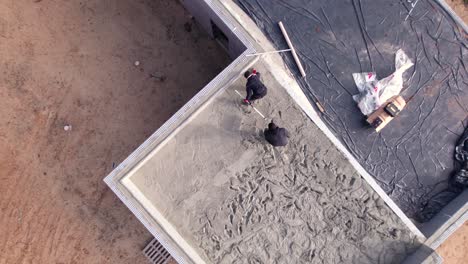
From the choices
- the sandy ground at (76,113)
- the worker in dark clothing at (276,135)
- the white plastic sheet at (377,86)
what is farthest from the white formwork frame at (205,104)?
the sandy ground at (76,113)

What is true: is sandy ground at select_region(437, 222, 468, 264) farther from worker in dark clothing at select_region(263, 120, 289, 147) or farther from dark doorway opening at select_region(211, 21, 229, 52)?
dark doorway opening at select_region(211, 21, 229, 52)

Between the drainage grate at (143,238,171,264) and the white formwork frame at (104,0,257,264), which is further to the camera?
the drainage grate at (143,238,171,264)

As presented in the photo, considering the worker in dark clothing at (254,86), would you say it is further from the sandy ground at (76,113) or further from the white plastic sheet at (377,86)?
the sandy ground at (76,113)

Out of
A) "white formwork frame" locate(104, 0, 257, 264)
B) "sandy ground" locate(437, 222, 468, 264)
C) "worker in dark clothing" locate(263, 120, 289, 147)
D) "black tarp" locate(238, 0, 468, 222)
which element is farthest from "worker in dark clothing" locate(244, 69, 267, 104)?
"sandy ground" locate(437, 222, 468, 264)

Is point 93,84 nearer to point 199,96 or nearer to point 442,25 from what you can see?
point 199,96

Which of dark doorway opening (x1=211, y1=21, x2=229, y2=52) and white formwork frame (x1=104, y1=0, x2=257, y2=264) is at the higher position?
dark doorway opening (x1=211, y1=21, x2=229, y2=52)

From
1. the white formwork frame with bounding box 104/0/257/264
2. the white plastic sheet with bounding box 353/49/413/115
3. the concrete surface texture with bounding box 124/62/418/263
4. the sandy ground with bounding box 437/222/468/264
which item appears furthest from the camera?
the sandy ground with bounding box 437/222/468/264

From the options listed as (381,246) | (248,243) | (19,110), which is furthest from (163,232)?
(19,110)
